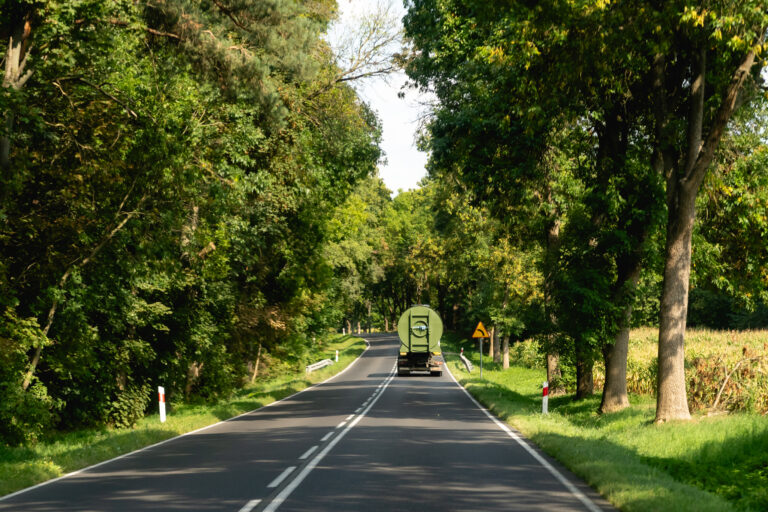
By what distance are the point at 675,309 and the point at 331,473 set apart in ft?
27.3

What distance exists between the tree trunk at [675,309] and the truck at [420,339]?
27700mm

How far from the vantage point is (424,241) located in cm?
7356

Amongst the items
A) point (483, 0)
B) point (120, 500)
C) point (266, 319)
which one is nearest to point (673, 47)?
point (483, 0)

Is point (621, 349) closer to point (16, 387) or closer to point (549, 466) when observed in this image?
point (549, 466)

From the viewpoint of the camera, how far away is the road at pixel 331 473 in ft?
29.5

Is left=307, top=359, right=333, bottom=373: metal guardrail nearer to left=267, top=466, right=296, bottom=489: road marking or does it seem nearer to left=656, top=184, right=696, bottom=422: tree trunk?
left=656, top=184, right=696, bottom=422: tree trunk

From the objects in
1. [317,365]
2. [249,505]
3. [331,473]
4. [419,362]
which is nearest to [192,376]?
[419,362]

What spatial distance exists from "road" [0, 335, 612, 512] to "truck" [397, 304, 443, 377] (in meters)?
23.0

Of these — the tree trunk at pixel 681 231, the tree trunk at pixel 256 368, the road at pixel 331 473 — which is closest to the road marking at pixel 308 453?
the road at pixel 331 473

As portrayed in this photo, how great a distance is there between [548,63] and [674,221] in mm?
3998

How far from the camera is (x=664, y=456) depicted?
13164mm

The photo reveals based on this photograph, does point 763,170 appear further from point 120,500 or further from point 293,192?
point 120,500

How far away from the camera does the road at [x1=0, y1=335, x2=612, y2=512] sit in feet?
29.5

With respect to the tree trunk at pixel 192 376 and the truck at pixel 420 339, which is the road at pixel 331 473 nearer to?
the tree trunk at pixel 192 376
